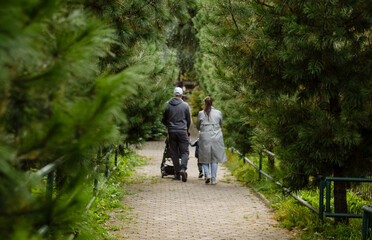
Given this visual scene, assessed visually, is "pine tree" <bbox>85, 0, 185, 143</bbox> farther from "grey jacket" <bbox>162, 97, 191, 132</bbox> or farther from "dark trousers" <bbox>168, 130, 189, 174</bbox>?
"dark trousers" <bbox>168, 130, 189, 174</bbox>

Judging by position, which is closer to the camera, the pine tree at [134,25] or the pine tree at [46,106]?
the pine tree at [46,106]

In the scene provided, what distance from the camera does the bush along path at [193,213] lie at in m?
7.11

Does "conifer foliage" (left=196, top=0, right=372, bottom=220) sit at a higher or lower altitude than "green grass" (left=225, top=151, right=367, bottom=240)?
higher

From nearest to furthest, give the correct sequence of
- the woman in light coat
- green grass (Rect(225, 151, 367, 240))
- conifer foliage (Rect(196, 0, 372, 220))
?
Answer: conifer foliage (Rect(196, 0, 372, 220)) < green grass (Rect(225, 151, 367, 240)) < the woman in light coat

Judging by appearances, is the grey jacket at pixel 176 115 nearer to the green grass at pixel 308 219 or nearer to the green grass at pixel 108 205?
the green grass at pixel 108 205

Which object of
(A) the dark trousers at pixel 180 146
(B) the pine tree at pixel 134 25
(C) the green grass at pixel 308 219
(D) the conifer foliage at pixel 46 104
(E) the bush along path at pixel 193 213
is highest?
(B) the pine tree at pixel 134 25

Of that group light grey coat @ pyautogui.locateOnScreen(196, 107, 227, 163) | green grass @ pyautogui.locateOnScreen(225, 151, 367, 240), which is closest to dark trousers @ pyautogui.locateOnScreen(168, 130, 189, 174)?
light grey coat @ pyautogui.locateOnScreen(196, 107, 227, 163)

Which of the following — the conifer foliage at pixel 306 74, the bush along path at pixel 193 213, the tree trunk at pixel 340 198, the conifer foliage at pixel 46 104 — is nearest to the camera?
the conifer foliage at pixel 46 104

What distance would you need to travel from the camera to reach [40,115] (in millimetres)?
2156

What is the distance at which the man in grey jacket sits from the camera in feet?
39.2

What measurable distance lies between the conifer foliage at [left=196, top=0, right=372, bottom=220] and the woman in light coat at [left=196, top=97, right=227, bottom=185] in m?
4.60

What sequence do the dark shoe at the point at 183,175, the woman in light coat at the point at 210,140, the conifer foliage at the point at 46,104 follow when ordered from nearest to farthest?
the conifer foliage at the point at 46,104 → the woman in light coat at the point at 210,140 → the dark shoe at the point at 183,175

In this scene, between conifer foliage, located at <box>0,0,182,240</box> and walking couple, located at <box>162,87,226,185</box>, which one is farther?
walking couple, located at <box>162,87,226,185</box>

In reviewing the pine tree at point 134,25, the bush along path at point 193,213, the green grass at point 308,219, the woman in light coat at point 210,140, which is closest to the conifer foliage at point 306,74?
the green grass at point 308,219
